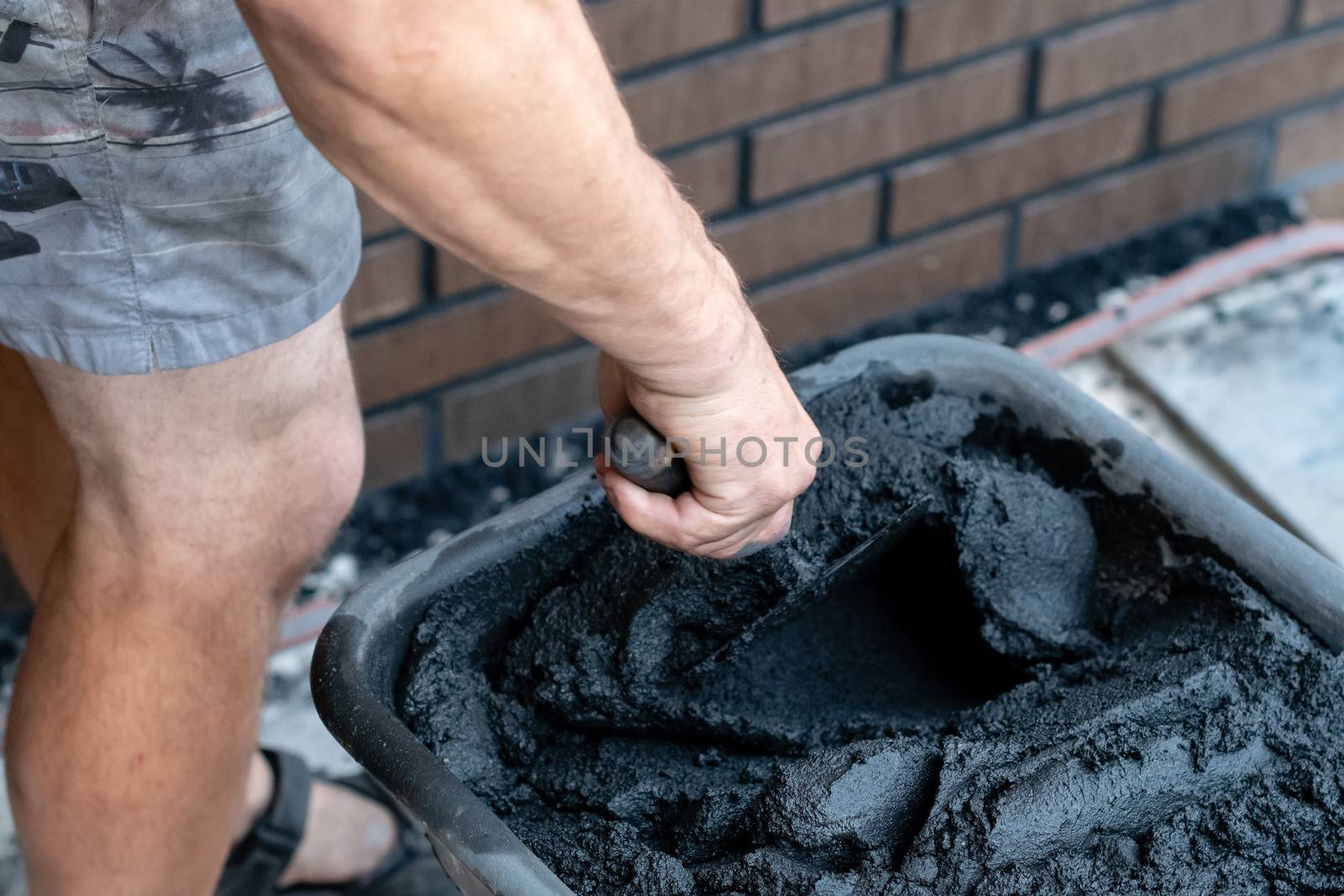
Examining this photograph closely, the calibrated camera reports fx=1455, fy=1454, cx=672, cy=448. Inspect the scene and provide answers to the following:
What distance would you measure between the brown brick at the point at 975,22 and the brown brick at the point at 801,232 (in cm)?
21

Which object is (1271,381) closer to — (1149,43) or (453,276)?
(1149,43)

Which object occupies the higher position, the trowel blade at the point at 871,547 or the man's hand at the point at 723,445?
the man's hand at the point at 723,445

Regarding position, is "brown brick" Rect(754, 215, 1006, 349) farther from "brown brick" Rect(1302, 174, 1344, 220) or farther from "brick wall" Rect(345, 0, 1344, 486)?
"brown brick" Rect(1302, 174, 1344, 220)

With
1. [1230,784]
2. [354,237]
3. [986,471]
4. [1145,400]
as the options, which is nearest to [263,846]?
[354,237]

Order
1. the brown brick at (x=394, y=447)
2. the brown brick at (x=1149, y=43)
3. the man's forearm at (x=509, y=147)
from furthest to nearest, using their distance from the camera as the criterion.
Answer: the brown brick at (x=1149, y=43) → the brown brick at (x=394, y=447) → the man's forearm at (x=509, y=147)

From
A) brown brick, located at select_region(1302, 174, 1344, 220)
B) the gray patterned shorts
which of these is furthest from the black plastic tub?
brown brick, located at select_region(1302, 174, 1344, 220)

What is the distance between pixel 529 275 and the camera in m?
0.84

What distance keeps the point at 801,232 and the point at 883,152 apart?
0.17 m

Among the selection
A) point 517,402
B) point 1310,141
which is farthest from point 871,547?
point 1310,141

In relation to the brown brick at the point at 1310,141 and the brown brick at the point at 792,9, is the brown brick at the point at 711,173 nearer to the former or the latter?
the brown brick at the point at 792,9

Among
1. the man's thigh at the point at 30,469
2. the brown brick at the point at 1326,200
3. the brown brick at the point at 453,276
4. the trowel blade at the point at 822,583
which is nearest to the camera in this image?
the trowel blade at the point at 822,583

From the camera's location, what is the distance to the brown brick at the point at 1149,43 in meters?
2.18

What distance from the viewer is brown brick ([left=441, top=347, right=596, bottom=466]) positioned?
2078 millimetres

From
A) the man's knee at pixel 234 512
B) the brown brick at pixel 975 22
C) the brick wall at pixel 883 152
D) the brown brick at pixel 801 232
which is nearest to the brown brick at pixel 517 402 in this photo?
the brick wall at pixel 883 152
